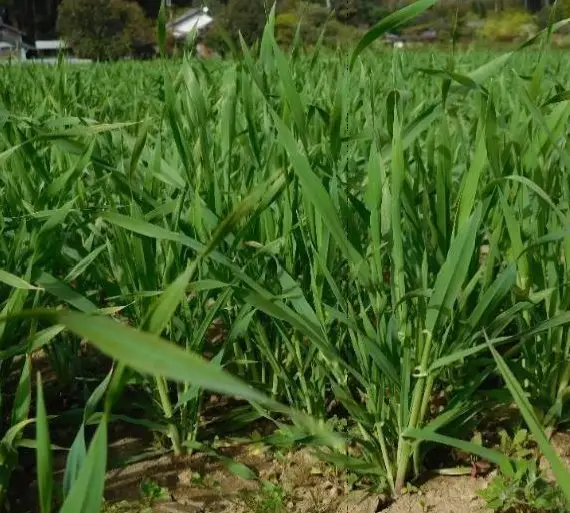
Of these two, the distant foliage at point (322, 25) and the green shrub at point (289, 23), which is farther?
the green shrub at point (289, 23)

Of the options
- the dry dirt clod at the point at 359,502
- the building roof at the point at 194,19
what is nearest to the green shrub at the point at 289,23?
the building roof at the point at 194,19

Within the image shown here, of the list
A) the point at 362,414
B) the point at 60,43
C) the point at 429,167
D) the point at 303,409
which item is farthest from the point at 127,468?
the point at 60,43

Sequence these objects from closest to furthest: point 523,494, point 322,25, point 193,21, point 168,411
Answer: point 523,494
point 168,411
point 322,25
point 193,21

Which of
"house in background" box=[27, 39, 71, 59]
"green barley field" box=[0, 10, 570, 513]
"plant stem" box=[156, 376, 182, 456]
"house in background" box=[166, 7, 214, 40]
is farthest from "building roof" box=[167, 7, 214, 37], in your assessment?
"plant stem" box=[156, 376, 182, 456]

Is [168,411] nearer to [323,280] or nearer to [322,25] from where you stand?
[323,280]

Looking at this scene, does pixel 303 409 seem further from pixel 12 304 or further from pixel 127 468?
pixel 12 304

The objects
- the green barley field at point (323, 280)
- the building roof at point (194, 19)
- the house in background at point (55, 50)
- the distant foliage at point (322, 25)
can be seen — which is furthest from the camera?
the house in background at point (55, 50)

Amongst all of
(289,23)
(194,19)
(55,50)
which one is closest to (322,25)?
(289,23)

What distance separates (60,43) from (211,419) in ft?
3.91

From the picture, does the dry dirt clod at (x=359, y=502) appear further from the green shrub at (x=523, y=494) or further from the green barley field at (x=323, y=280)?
the green shrub at (x=523, y=494)

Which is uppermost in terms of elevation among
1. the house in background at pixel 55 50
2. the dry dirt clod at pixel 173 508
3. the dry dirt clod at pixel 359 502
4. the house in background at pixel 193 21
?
the house in background at pixel 193 21

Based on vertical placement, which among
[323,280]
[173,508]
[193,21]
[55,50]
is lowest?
[173,508]

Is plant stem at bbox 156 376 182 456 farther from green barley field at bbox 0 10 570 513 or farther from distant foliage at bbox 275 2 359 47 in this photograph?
distant foliage at bbox 275 2 359 47

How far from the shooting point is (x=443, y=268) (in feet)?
2.90
